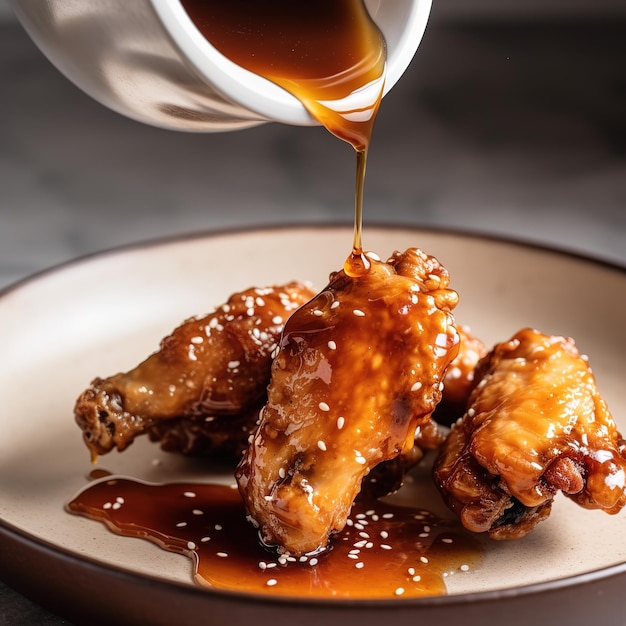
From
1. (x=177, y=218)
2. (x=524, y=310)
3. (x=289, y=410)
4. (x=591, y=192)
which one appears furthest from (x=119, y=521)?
(x=591, y=192)

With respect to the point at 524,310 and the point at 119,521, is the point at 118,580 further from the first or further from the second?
the point at 524,310

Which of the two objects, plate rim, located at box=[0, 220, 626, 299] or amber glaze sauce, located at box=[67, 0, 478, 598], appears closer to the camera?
amber glaze sauce, located at box=[67, 0, 478, 598]

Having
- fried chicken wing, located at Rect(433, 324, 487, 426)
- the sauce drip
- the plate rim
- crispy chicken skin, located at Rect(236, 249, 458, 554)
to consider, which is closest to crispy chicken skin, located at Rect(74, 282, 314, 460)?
the sauce drip

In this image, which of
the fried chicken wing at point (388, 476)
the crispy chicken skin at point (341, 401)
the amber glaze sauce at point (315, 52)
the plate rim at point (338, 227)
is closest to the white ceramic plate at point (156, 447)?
the plate rim at point (338, 227)

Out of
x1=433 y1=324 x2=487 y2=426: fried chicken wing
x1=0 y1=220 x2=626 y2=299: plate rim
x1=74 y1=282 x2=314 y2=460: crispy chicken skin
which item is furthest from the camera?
x1=0 y1=220 x2=626 y2=299: plate rim

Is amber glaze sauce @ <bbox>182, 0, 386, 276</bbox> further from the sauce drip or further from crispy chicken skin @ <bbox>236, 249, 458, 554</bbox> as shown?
the sauce drip

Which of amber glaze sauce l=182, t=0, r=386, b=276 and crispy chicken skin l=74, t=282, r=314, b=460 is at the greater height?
amber glaze sauce l=182, t=0, r=386, b=276

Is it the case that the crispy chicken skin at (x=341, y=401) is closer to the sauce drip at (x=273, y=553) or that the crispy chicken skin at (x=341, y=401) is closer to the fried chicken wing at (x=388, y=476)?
the sauce drip at (x=273, y=553)
